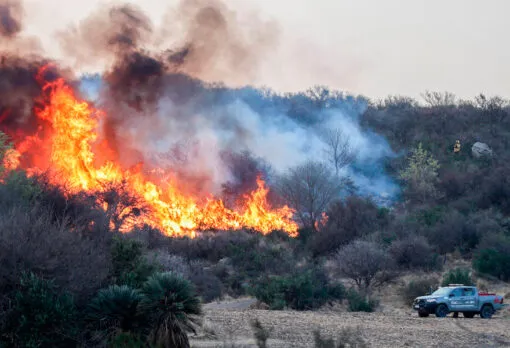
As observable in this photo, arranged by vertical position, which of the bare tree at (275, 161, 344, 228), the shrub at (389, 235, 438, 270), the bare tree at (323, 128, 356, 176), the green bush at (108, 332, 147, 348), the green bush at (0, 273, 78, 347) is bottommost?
the green bush at (108, 332, 147, 348)

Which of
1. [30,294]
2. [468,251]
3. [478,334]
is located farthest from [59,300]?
[468,251]

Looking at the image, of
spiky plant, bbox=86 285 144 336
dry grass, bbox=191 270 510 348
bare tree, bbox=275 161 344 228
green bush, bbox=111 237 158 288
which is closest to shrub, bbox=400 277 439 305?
dry grass, bbox=191 270 510 348

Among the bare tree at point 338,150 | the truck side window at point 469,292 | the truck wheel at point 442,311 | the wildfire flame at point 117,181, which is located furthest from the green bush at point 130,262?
the bare tree at point 338,150

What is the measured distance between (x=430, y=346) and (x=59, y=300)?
1054 cm

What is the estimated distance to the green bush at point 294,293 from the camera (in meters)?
34.3

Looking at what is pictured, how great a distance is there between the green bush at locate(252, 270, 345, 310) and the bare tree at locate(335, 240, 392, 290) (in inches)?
166

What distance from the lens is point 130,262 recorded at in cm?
2009

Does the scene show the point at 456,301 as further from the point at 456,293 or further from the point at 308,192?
the point at 308,192

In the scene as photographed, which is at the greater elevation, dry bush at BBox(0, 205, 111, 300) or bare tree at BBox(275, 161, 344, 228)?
bare tree at BBox(275, 161, 344, 228)

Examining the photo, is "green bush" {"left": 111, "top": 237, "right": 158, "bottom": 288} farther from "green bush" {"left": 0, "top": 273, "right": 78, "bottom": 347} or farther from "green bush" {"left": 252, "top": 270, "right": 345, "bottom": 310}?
"green bush" {"left": 252, "top": 270, "right": 345, "bottom": 310}

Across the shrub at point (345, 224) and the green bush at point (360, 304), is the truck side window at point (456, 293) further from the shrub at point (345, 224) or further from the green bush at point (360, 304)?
the shrub at point (345, 224)

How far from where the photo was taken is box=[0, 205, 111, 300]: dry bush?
51.6 feet

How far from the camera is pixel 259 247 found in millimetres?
50719

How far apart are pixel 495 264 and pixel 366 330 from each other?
2194 centimetres
